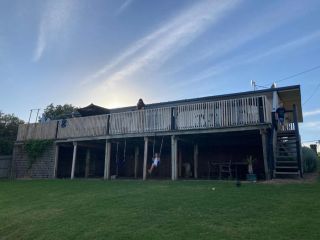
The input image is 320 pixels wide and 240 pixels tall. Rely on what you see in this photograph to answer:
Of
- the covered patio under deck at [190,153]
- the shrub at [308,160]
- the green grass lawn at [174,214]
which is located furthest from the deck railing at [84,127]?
the shrub at [308,160]

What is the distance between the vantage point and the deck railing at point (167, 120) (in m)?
10.4

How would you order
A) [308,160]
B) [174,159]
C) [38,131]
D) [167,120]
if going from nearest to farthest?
1. [174,159]
2. [167,120]
3. [308,160]
4. [38,131]

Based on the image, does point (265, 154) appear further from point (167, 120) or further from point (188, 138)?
point (167, 120)

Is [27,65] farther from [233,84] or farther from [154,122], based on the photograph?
[233,84]

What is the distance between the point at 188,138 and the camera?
12.9m

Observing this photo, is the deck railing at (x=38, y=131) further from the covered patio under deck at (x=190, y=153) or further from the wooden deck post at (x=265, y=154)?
the wooden deck post at (x=265, y=154)

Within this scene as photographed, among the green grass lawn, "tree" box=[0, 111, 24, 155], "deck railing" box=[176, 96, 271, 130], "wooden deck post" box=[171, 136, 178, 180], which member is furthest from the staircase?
"tree" box=[0, 111, 24, 155]

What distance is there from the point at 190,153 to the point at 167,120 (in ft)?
12.5

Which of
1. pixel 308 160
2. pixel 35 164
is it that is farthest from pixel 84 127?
pixel 308 160

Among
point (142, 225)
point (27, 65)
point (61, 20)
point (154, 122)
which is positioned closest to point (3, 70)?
point (27, 65)

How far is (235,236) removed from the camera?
419 cm

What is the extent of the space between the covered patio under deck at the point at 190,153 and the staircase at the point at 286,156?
0.52 m

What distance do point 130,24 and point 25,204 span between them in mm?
9307

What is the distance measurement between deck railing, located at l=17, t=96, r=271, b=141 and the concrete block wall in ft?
2.93
